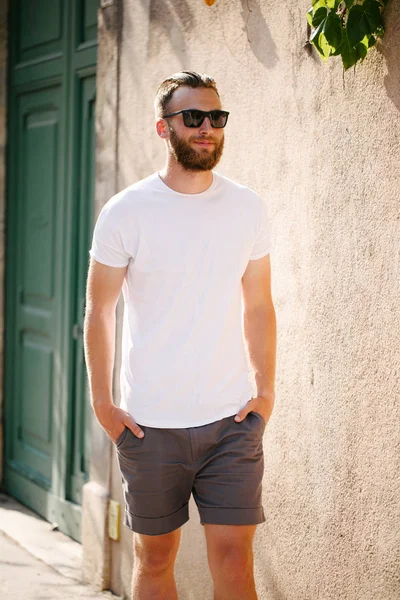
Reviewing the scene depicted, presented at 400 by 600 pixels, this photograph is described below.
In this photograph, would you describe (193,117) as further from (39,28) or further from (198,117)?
(39,28)

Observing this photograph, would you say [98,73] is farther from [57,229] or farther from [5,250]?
[5,250]

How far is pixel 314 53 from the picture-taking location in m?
3.56

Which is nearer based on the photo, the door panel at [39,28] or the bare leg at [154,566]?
the bare leg at [154,566]

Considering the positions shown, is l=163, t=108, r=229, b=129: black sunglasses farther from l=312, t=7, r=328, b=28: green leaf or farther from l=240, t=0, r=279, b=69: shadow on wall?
l=240, t=0, r=279, b=69: shadow on wall

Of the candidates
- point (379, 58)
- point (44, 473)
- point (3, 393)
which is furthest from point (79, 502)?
point (379, 58)

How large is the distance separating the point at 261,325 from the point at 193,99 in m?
0.80

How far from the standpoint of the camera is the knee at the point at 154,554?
130 inches

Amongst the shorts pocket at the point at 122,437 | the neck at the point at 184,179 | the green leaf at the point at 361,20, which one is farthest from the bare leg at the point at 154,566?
the green leaf at the point at 361,20

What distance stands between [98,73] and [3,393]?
8.39 ft

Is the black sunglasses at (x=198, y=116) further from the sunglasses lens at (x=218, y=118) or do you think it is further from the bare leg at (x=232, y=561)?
the bare leg at (x=232, y=561)

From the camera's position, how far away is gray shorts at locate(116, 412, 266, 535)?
126 inches

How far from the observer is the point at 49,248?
19.9ft

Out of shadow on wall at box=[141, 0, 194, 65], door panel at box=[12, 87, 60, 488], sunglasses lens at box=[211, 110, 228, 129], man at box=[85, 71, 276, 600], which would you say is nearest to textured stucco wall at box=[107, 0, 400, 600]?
shadow on wall at box=[141, 0, 194, 65]

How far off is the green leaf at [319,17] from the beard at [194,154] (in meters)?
0.52
